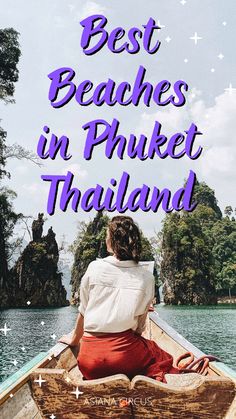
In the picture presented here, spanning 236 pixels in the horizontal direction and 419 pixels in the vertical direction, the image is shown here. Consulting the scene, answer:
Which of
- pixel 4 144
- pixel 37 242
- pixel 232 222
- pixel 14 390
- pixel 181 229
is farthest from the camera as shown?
pixel 232 222

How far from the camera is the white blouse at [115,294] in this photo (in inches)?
79.3

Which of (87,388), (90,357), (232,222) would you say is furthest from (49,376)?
(232,222)

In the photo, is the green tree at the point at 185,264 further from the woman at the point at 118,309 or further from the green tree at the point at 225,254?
the woman at the point at 118,309

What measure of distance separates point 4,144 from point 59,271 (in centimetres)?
2631

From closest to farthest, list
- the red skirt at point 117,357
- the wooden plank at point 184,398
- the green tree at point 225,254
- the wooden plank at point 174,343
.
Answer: the wooden plank at point 184,398 < the red skirt at point 117,357 < the wooden plank at point 174,343 < the green tree at point 225,254

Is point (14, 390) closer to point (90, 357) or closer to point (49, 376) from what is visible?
point (90, 357)

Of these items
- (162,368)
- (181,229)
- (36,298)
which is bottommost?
(36,298)

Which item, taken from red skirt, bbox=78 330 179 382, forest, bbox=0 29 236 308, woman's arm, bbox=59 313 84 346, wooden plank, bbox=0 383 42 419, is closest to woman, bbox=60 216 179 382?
red skirt, bbox=78 330 179 382

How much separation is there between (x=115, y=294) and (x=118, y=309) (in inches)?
2.7

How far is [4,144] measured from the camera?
20.7m

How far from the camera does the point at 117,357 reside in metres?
2.00

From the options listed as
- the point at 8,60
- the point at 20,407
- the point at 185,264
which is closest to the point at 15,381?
the point at 20,407

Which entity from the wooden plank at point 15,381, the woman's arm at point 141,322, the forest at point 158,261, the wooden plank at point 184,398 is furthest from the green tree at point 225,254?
the wooden plank at point 184,398

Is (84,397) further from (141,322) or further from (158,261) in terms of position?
(158,261)
